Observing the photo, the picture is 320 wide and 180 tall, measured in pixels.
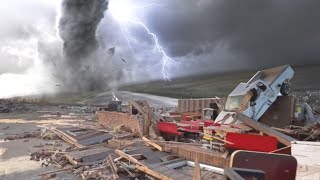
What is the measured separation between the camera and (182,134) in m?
12.7

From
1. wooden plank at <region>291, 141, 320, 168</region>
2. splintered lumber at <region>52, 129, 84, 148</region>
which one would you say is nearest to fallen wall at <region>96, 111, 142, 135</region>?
splintered lumber at <region>52, 129, 84, 148</region>

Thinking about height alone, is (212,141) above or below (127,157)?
above

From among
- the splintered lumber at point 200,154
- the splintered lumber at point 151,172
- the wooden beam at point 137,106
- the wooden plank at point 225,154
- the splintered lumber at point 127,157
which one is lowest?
the splintered lumber at point 151,172

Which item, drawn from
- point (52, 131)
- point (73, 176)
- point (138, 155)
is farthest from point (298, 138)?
point (52, 131)

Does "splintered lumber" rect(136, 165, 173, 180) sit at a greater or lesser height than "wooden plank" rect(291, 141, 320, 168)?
lesser

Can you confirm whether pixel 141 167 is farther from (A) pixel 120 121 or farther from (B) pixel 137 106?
(A) pixel 120 121

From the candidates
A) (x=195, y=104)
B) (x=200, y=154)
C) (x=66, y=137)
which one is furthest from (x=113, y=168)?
(x=195, y=104)

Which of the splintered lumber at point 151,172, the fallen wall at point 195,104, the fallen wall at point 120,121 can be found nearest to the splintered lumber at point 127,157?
the splintered lumber at point 151,172

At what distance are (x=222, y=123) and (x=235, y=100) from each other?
4.14ft

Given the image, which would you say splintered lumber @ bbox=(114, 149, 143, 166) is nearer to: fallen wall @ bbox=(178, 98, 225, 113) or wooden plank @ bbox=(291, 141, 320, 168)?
wooden plank @ bbox=(291, 141, 320, 168)

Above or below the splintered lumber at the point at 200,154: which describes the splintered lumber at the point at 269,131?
above

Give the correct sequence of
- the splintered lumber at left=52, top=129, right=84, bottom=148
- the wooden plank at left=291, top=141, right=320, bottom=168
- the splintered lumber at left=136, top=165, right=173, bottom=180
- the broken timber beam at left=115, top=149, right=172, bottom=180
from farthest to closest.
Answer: the splintered lumber at left=52, top=129, right=84, bottom=148 → the broken timber beam at left=115, top=149, right=172, bottom=180 → the splintered lumber at left=136, top=165, right=173, bottom=180 → the wooden plank at left=291, top=141, right=320, bottom=168

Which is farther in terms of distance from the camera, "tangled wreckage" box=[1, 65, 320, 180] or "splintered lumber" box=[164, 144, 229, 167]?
"splintered lumber" box=[164, 144, 229, 167]

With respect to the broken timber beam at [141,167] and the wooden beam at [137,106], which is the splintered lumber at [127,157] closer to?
the broken timber beam at [141,167]
